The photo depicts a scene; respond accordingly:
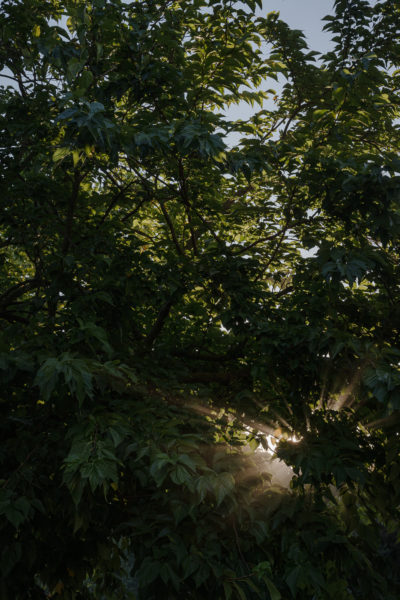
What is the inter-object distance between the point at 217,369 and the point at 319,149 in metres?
2.72

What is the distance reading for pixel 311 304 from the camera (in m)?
4.15

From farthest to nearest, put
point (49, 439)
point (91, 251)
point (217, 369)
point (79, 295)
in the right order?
1. point (217, 369)
2. point (91, 251)
3. point (79, 295)
4. point (49, 439)

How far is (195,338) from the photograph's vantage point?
18.7ft

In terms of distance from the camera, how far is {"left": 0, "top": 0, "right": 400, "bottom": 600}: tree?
2965 mm

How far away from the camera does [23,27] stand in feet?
14.6

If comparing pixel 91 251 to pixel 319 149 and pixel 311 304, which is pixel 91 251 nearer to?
pixel 311 304

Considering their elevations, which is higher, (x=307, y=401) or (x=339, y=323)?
(x=339, y=323)

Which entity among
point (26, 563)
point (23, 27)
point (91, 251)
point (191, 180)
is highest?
point (23, 27)

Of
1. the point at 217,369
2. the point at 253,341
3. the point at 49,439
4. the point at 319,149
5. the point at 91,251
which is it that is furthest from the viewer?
the point at 217,369

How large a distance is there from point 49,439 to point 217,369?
251 centimetres

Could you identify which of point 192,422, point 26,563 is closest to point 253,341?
point 192,422

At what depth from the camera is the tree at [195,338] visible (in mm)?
2965

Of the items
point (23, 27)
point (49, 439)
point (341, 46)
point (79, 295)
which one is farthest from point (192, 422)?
point (341, 46)

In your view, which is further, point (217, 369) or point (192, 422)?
point (217, 369)
